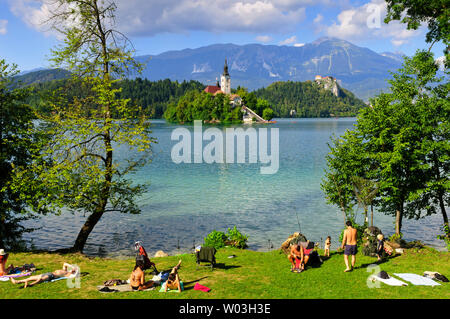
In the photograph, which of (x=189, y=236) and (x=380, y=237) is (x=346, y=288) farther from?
(x=189, y=236)

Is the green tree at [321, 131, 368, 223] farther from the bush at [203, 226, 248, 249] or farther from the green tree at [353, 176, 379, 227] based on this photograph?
the bush at [203, 226, 248, 249]

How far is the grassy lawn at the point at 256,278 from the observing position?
470 inches

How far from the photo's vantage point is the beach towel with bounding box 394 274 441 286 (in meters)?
12.6

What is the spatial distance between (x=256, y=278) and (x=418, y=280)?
6061 mm

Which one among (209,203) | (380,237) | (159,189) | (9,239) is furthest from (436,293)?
(159,189)

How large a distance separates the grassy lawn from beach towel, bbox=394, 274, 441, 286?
32cm

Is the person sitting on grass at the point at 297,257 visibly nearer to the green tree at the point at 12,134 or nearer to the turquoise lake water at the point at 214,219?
the turquoise lake water at the point at 214,219

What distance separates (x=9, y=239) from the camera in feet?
75.3

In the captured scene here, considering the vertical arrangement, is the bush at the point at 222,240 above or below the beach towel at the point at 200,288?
below

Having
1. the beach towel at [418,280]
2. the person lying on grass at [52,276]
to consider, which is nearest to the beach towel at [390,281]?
the beach towel at [418,280]

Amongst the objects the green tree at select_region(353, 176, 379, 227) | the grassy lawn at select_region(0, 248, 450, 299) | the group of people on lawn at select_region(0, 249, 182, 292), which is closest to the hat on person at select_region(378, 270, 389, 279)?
the grassy lawn at select_region(0, 248, 450, 299)

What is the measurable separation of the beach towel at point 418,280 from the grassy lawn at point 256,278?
324 millimetres

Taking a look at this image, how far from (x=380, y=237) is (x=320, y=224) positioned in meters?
14.7

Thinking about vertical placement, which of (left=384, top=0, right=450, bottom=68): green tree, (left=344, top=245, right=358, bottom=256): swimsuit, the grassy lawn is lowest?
the grassy lawn
